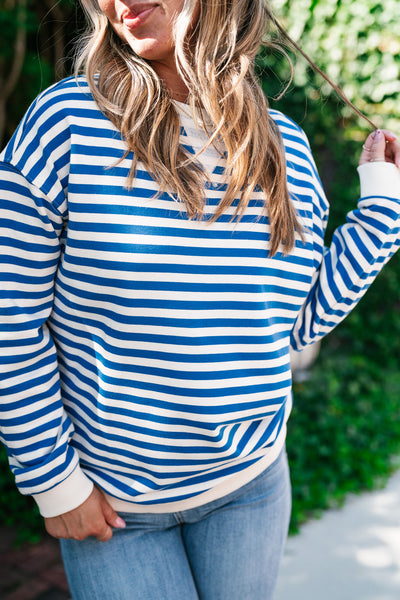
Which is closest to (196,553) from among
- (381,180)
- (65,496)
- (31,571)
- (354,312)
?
(65,496)

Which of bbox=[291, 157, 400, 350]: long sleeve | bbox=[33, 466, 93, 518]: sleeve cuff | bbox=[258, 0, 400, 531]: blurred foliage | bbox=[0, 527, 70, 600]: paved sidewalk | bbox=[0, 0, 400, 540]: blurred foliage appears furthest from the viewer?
bbox=[258, 0, 400, 531]: blurred foliage

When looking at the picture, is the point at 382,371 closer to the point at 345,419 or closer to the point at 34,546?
the point at 345,419

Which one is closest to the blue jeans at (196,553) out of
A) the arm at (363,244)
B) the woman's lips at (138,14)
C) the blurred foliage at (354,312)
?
the arm at (363,244)

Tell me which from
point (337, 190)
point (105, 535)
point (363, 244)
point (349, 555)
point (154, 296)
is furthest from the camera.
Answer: point (337, 190)

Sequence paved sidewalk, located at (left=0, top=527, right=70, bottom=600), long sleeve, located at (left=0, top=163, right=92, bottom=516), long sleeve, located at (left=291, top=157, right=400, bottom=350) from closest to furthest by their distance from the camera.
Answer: long sleeve, located at (left=0, top=163, right=92, bottom=516) → long sleeve, located at (left=291, top=157, right=400, bottom=350) → paved sidewalk, located at (left=0, top=527, right=70, bottom=600)

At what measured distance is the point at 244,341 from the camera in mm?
1273

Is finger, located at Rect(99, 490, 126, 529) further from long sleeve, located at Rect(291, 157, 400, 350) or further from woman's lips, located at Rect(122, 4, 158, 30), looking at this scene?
woman's lips, located at Rect(122, 4, 158, 30)

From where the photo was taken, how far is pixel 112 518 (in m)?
1.29

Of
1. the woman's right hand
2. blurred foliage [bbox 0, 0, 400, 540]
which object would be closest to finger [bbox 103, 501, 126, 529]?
the woman's right hand

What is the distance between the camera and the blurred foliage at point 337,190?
3520 mm

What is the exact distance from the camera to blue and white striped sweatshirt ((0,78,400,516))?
1.13 m

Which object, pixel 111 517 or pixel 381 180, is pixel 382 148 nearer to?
pixel 381 180

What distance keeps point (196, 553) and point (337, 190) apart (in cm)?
402

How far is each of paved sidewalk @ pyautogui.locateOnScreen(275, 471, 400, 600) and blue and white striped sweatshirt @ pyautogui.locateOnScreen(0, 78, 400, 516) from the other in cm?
173
